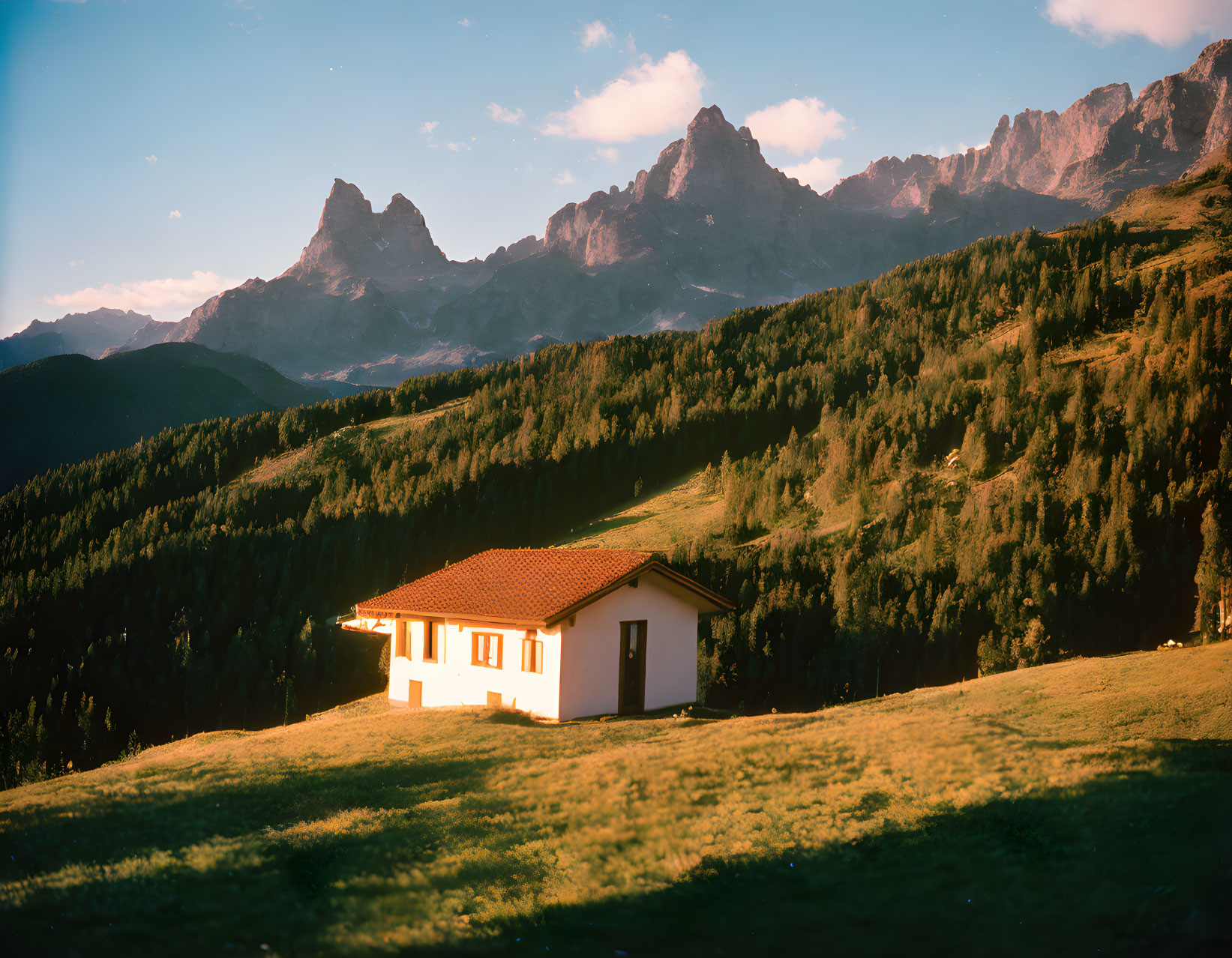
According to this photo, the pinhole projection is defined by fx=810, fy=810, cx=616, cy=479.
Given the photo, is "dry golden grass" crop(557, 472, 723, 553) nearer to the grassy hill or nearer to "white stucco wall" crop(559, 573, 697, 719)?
"white stucco wall" crop(559, 573, 697, 719)

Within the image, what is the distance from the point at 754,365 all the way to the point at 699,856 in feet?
442

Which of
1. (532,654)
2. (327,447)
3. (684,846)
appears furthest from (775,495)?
(327,447)

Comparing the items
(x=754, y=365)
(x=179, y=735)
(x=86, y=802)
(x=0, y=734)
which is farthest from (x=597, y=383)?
(x=86, y=802)

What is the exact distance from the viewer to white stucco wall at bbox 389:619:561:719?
28.5m

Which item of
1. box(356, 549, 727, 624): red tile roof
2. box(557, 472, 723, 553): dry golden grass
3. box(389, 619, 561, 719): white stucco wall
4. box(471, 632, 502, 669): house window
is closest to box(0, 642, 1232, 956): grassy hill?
box(389, 619, 561, 719): white stucco wall

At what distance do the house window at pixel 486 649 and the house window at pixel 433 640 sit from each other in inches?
86.2

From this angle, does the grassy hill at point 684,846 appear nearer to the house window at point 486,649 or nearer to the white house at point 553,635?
the white house at point 553,635

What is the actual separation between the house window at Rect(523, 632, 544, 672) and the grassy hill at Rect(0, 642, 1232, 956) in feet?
25.8

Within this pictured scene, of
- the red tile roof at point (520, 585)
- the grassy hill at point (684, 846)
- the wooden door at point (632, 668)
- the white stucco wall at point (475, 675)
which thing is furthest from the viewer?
the wooden door at point (632, 668)

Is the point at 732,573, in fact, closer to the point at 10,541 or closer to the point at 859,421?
the point at 859,421

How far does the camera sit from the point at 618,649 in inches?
1195

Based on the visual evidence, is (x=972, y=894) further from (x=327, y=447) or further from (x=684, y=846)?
(x=327, y=447)

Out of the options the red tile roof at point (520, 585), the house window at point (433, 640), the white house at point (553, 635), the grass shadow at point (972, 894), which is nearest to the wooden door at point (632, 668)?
the white house at point (553, 635)

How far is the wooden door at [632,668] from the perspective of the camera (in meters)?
30.5
